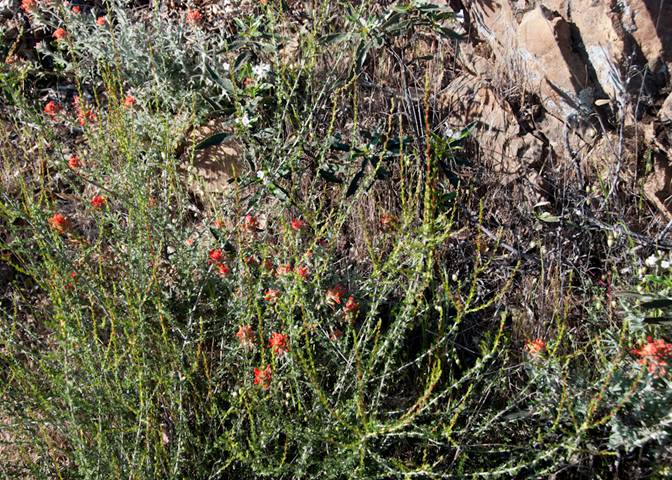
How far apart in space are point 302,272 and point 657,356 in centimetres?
100

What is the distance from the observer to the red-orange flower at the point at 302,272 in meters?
1.94


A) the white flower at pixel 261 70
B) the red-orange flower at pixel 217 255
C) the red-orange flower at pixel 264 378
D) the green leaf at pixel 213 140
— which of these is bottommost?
the red-orange flower at pixel 264 378

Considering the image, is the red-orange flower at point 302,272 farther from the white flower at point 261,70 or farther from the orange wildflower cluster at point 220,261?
the white flower at point 261,70

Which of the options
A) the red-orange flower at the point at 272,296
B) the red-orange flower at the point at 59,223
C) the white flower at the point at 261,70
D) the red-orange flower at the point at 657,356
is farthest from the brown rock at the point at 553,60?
the red-orange flower at the point at 59,223

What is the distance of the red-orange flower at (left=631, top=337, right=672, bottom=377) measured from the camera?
194 centimetres

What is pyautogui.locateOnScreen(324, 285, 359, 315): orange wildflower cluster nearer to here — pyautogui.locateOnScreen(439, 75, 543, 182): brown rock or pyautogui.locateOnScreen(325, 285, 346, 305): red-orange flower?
pyautogui.locateOnScreen(325, 285, 346, 305): red-orange flower

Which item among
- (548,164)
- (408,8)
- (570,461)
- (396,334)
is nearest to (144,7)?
(408,8)

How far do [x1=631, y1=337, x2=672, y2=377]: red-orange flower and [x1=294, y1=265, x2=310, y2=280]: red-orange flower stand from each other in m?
0.95

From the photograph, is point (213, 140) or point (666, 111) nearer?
point (666, 111)

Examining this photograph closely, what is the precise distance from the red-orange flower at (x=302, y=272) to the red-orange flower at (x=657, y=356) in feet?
3.13

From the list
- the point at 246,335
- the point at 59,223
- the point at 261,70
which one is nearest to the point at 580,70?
the point at 261,70

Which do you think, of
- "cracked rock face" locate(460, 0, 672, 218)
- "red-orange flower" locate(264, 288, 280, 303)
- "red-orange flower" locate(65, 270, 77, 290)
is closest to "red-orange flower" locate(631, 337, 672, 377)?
"cracked rock face" locate(460, 0, 672, 218)

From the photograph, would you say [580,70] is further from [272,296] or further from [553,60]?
[272,296]

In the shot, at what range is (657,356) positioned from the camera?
1952 millimetres
